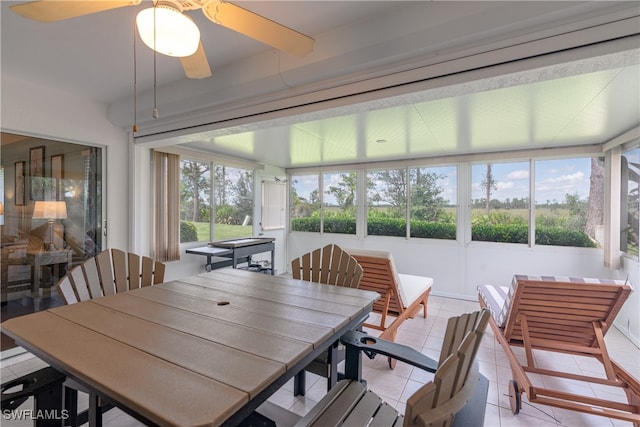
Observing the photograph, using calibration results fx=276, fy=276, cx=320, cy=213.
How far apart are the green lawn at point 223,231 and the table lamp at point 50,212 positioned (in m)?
1.68

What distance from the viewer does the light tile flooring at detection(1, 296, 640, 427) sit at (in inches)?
75.0

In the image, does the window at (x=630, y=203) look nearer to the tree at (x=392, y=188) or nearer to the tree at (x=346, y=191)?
the tree at (x=392, y=188)

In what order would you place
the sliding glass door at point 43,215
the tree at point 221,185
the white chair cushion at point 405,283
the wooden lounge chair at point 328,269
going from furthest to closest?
the tree at point 221,185 < the white chair cushion at point 405,283 < the sliding glass door at point 43,215 < the wooden lounge chair at point 328,269

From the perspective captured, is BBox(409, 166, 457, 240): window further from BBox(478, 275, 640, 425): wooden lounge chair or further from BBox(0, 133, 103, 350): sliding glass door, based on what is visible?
BBox(0, 133, 103, 350): sliding glass door

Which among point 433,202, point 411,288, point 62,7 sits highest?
point 62,7

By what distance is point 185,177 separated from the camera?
14.0 ft

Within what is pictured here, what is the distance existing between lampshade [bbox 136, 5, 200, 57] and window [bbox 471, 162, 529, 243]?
15.4ft

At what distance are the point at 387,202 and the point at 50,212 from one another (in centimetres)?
479

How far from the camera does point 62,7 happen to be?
1.09 meters

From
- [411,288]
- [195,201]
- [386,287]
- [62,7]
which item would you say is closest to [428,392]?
[62,7]

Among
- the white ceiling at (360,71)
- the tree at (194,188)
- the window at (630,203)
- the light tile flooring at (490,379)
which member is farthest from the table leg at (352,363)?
the window at (630,203)

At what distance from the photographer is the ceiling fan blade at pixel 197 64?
142 centimetres

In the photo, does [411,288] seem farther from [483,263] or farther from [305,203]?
[305,203]

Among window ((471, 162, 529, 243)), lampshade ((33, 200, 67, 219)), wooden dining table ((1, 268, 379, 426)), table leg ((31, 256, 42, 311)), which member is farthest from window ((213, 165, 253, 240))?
window ((471, 162, 529, 243))
